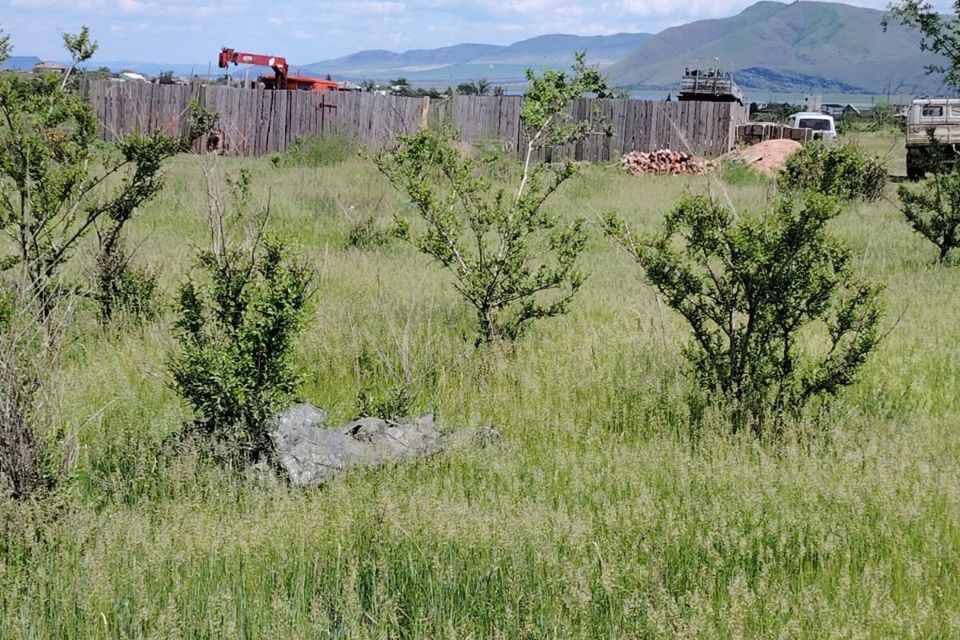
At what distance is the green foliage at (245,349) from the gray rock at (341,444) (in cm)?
16

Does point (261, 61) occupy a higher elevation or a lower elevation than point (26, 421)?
higher

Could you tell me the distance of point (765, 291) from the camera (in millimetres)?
5438

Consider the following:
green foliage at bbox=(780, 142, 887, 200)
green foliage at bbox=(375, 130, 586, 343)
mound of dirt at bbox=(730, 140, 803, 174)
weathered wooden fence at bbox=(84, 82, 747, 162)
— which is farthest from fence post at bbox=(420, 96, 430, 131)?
green foliage at bbox=(780, 142, 887, 200)

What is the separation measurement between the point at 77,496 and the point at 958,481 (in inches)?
149

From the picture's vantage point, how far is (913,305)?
27.7 ft

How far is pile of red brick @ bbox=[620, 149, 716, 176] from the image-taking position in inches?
875

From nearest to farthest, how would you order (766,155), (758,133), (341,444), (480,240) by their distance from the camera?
(341,444) → (480,240) → (766,155) → (758,133)

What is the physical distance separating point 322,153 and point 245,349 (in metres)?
16.0

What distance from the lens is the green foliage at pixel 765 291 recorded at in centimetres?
534

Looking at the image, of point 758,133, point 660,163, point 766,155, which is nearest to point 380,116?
point 660,163

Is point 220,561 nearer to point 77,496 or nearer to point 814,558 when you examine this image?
point 77,496

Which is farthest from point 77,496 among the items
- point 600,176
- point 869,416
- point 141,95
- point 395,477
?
point 141,95

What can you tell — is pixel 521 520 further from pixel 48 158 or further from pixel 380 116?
pixel 380 116

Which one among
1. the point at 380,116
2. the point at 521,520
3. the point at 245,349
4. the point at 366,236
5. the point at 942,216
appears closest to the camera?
the point at 521,520
